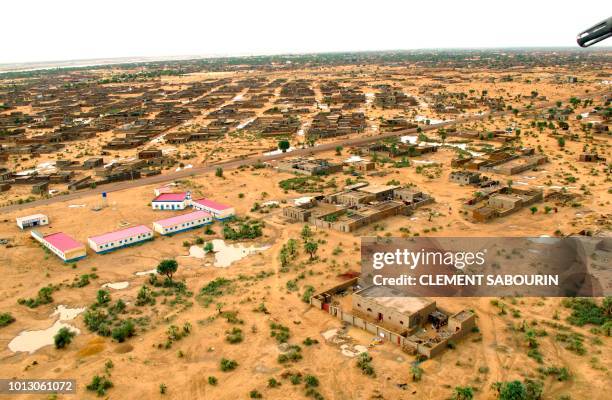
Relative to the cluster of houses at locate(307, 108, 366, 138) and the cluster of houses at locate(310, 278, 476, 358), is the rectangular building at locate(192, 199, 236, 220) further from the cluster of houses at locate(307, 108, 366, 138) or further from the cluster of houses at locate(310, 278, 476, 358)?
the cluster of houses at locate(307, 108, 366, 138)

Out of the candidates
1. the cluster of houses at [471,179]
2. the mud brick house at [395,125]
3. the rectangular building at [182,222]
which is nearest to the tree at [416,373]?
the rectangular building at [182,222]

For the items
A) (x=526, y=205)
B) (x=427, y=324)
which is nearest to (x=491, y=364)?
(x=427, y=324)

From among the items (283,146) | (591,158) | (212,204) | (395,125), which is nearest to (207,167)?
(283,146)

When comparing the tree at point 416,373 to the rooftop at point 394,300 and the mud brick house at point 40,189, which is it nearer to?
the rooftop at point 394,300

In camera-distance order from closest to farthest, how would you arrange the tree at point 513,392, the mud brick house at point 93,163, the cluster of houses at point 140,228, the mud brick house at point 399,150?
the tree at point 513,392
the cluster of houses at point 140,228
the mud brick house at point 93,163
the mud brick house at point 399,150

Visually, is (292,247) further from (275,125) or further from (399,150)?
(275,125)

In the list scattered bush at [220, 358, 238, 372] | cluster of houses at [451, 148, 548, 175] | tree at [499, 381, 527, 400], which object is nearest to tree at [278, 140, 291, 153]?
cluster of houses at [451, 148, 548, 175]

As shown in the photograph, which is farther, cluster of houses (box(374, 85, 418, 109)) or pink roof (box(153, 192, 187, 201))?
cluster of houses (box(374, 85, 418, 109))
